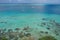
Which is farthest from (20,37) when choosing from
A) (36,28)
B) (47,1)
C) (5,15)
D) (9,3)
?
(47,1)

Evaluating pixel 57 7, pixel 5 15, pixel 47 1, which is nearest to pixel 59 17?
pixel 57 7

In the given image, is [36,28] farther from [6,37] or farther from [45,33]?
[6,37]

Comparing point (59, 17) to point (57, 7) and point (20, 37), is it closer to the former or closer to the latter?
point (57, 7)

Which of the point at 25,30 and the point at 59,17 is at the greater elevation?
the point at 59,17

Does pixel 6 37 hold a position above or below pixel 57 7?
below

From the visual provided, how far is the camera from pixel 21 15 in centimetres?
142

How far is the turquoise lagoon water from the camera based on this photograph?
54.7 inches

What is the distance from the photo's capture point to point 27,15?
143 centimetres

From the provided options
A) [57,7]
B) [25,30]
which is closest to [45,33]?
[25,30]

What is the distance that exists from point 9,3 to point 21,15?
0.22 meters

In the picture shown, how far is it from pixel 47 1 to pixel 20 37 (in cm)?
56

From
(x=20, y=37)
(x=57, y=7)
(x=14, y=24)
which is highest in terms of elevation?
(x=57, y=7)

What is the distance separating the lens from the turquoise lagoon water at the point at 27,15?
4.56 ft

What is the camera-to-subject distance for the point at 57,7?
4.62ft
